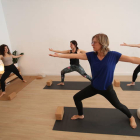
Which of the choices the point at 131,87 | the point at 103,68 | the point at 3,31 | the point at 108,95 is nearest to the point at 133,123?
the point at 108,95

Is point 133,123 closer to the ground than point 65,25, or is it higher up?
closer to the ground

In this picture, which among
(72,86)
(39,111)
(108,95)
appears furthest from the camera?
(72,86)

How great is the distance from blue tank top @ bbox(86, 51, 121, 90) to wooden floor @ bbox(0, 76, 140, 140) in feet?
2.36

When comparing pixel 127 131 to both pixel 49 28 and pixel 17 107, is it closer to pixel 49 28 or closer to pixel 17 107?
pixel 17 107

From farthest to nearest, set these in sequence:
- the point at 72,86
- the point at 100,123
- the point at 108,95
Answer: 1. the point at 72,86
2. the point at 100,123
3. the point at 108,95

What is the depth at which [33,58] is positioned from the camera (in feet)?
13.1

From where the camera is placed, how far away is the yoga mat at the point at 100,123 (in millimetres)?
1524

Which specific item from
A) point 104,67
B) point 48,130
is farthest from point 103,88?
point 48,130

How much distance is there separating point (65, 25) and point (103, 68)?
265 cm

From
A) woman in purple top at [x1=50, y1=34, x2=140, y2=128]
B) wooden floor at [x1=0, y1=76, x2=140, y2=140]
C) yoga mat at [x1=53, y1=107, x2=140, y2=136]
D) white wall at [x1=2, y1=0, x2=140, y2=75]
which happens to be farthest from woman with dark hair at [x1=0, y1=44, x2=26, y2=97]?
woman in purple top at [x1=50, y1=34, x2=140, y2=128]

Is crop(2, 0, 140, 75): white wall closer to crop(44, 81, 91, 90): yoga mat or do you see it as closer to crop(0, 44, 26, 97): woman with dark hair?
crop(44, 81, 91, 90): yoga mat

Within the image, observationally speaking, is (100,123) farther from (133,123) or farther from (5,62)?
(5,62)

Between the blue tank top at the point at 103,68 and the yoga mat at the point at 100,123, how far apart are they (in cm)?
64

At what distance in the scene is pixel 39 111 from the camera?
206cm
